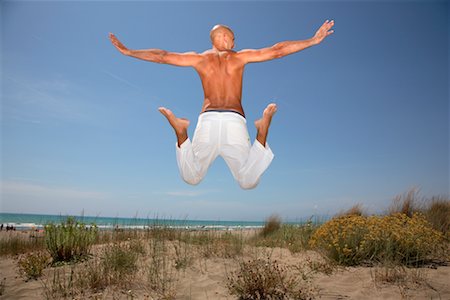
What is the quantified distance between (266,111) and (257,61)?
530 mm

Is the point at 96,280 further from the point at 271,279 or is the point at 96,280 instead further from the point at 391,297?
the point at 391,297

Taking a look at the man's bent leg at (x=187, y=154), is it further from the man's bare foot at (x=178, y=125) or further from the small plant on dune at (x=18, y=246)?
the small plant on dune at (x=18, y=246)

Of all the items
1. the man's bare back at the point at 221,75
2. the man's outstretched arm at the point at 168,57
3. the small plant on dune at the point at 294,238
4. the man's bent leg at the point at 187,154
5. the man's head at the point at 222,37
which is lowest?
the small plant on dune at the point at 294,238

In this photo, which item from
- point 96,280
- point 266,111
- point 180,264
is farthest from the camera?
point 180,264

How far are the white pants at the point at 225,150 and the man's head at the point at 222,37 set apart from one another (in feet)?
2.17

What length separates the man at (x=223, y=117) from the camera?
280 centimetres

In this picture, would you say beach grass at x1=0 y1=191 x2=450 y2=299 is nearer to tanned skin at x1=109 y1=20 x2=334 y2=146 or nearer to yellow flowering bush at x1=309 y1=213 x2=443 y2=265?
yellow flowering bush at x1=309 y1=213 x2=443 y2=265

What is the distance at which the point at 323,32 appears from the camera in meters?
3.05

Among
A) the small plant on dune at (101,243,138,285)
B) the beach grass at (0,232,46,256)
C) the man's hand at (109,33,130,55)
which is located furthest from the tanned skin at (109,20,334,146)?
the beach grass at (0,232,46,256)

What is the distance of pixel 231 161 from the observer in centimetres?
289

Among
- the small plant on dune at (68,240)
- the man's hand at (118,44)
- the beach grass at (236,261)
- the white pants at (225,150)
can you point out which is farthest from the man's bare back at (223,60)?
the small plant on dune at (68,240)

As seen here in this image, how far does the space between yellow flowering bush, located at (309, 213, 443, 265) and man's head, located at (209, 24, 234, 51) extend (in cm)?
515

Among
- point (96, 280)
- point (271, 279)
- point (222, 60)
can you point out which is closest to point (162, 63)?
point (222, 60)

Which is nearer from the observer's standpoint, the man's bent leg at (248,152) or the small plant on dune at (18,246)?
the man's bent leg at (248,152)
